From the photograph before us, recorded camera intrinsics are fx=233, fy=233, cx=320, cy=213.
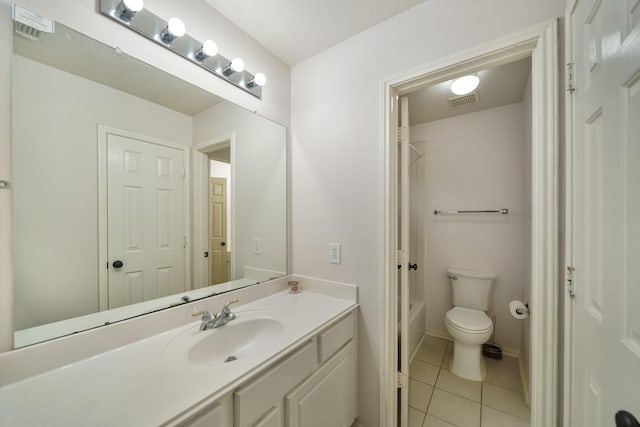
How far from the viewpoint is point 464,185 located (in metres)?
2.39

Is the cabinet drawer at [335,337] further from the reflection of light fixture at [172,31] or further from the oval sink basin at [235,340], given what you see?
the reflection of light fixture at [172,31]

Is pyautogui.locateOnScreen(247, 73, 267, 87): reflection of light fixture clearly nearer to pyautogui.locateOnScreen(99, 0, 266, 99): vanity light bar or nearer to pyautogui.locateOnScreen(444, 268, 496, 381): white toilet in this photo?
pyautogui.locateOnScreen(99, 0, 266, 99): vanity light bar

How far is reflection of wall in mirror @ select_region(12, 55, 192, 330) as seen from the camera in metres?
0.76

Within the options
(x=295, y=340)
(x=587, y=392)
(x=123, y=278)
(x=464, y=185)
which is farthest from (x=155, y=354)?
(x=464, y=185)

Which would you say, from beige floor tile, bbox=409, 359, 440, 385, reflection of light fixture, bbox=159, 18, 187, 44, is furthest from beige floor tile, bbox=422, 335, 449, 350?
reflection of light fixture, bbox=159, 18, 187, 44

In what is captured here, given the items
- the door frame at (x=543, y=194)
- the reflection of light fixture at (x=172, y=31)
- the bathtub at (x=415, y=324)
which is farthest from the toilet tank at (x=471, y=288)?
the reflection of light fixture at (x=172, y=31)

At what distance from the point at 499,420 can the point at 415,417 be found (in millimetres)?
529

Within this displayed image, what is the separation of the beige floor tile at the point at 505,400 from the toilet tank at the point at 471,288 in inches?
25.2

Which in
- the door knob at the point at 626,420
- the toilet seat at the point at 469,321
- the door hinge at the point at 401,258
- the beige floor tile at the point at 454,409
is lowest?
the beige floor tile at the point at 454,409

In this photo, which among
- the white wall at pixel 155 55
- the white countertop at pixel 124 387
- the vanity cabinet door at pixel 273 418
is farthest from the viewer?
the vanity cabinet door at pixel 273 418

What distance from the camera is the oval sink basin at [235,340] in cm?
100

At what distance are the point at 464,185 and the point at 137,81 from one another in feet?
8.78

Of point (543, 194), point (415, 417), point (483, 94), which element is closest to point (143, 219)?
point (543, 194)

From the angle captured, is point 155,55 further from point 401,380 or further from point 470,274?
point 470,274
